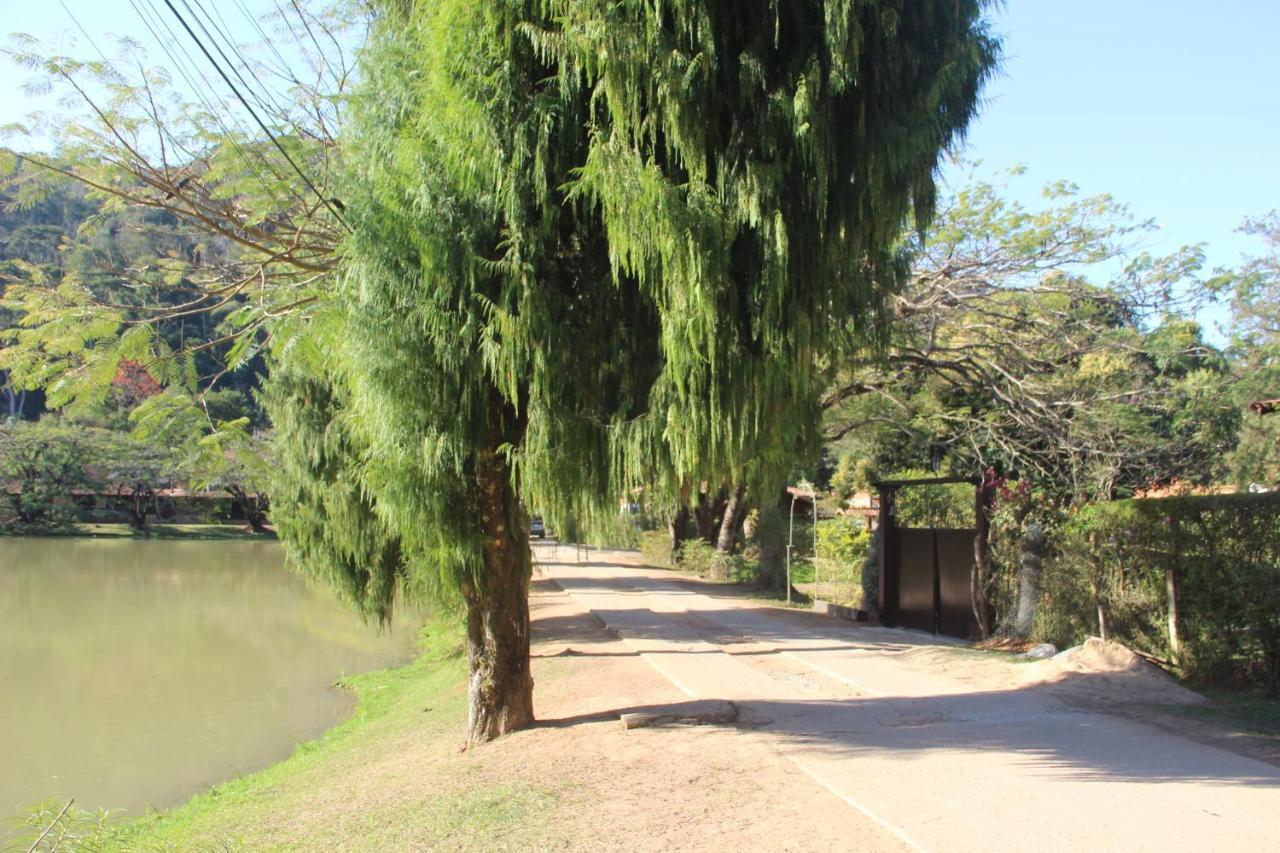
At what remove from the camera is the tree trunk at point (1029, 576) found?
41.8ft

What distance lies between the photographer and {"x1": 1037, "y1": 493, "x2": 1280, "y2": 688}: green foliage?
9.45 metres

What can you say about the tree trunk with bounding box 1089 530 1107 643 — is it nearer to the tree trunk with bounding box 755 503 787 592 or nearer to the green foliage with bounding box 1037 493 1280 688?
the green foliage with bounding box 1037 493 1280 688

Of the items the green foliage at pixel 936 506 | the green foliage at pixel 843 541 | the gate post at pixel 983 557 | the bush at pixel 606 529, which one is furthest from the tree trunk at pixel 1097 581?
the green foliage at pixel 843 541

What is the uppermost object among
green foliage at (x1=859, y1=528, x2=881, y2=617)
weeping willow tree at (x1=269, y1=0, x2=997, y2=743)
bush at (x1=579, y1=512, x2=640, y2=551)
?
weeping willow tree at (x1=269, y1=0, x2=997, y2=743)

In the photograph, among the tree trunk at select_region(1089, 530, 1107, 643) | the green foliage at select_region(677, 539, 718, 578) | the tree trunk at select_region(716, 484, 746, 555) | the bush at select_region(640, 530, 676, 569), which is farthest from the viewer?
the bush at select_region(640, 530, 676, 569)

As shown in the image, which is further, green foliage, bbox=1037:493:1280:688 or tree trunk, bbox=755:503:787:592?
tree trunk, bbox=755:503:787:592

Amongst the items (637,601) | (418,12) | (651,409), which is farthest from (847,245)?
(637,601)

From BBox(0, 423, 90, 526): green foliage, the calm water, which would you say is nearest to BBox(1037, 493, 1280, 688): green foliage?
the calm water

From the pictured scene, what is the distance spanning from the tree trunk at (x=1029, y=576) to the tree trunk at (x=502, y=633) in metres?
7.21

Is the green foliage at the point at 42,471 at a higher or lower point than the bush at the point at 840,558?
higher

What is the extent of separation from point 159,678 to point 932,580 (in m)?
13.5

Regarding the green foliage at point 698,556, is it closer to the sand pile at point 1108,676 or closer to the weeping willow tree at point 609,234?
the sand pile at point 1108,676

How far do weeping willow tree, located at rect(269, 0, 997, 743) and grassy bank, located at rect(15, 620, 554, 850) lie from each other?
178cm

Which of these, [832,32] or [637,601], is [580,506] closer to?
[832,32]
